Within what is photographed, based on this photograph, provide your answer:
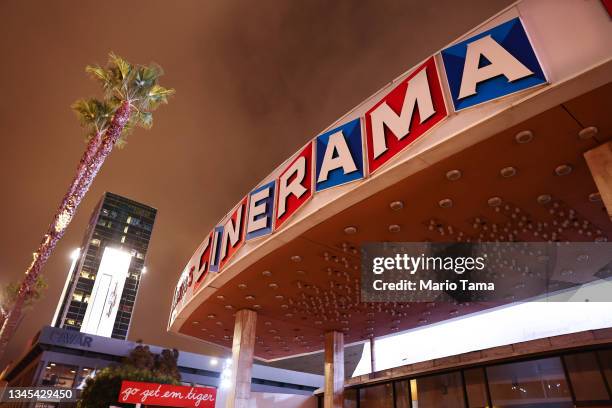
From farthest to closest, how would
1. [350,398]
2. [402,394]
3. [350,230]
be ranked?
[350,398] → [402,394] → [350,230]

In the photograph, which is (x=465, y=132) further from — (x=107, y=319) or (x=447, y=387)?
(x=107, y=319)

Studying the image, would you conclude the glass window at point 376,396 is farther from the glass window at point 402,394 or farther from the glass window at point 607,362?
the glass window at point 607,362

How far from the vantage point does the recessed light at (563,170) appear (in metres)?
7.16

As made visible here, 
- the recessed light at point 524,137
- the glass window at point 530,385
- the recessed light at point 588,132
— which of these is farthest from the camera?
the glass window at point 530,385

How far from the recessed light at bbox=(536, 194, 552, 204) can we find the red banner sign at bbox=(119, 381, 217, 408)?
15.8 meters

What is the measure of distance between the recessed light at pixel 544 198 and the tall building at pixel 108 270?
389ft

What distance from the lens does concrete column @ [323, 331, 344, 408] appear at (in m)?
15.9

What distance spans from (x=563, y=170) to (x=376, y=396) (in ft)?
42.8

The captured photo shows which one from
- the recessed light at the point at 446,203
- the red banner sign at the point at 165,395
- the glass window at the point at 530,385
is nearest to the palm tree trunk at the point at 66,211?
the red banner sign at the point at 165,395

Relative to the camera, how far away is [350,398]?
57.4 ft

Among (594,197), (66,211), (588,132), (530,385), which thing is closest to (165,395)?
(66,211)

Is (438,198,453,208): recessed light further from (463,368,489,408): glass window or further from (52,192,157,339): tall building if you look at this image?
(52,192,157,339): tall building

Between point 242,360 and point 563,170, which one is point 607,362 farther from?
point 242,360

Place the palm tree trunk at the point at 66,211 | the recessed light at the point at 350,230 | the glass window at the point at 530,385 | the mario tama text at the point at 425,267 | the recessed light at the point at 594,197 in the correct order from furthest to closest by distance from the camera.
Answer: the palm tree trunk at the point at 66,211, the glass window at the point at 530,385, the mario tama text at the point at 425,267, the recessed light at the point at 350,230, the recessed light at the point at 594,197
